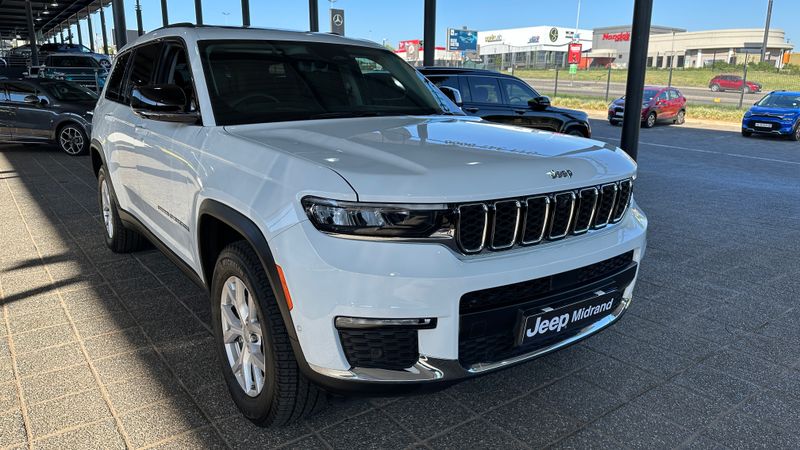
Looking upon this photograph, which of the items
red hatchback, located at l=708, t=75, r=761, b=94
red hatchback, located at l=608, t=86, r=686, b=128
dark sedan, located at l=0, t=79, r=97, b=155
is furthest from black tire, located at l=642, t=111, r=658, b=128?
red hatchback, located at l=708, t=75, r=761, b=94

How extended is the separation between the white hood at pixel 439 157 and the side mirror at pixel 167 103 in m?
0.28

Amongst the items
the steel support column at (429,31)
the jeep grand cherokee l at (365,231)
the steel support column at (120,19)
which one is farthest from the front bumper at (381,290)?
the steel support column at (120,19)

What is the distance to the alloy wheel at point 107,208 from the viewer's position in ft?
16.1

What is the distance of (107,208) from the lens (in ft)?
16.5

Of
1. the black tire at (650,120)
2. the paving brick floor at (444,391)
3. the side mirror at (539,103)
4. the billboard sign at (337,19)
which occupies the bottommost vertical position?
the paving brick floor at (444,391)

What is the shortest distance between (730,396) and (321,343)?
2130 millimetres

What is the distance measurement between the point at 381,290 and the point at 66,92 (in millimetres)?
11539

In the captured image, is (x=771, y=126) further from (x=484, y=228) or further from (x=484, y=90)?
(x=484, y=228)

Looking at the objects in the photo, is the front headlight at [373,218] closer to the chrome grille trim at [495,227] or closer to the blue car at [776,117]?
the chrome grille trim at [495,227]

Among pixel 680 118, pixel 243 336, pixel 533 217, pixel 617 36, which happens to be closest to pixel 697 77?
pixel 617 36

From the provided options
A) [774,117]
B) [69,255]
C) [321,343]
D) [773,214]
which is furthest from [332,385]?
[774,117]

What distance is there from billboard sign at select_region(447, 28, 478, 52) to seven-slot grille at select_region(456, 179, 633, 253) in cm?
5897

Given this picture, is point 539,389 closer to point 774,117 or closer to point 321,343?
point 321,343

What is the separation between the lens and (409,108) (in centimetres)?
368
